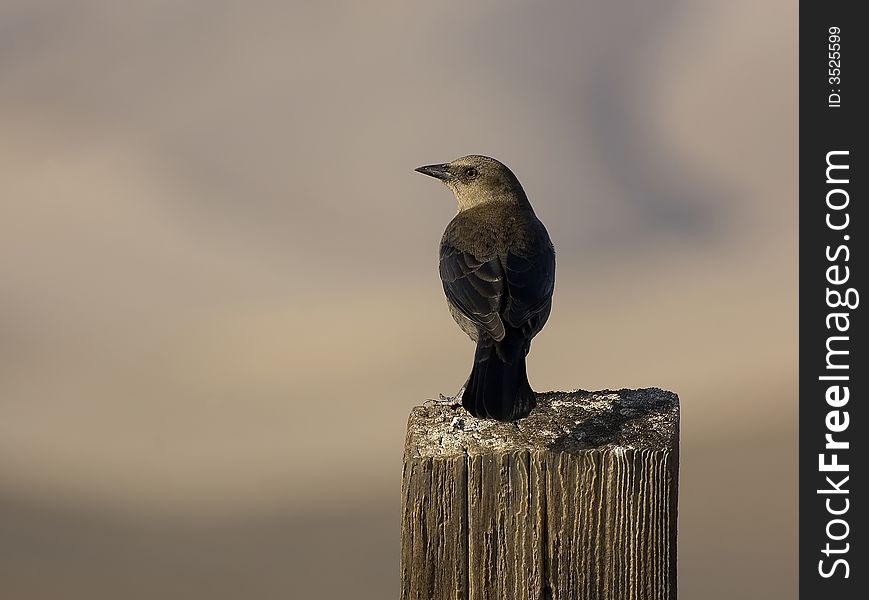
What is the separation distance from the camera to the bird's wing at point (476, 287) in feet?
15.5

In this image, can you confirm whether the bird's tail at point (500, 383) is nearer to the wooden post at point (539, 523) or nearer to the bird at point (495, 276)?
the bird at point (495, 276)

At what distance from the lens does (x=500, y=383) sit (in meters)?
4.12

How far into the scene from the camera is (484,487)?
3.22 meters

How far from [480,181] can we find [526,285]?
132cm

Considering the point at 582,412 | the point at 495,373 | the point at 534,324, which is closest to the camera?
the point at 582,412

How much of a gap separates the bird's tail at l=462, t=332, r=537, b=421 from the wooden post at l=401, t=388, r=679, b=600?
52cm

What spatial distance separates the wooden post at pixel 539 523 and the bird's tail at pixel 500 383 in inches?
20.4

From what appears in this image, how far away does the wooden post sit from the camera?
3176mm

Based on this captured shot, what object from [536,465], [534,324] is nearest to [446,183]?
[534,324]

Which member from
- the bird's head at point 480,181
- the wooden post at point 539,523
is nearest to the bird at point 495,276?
the bird's head at point 480,181

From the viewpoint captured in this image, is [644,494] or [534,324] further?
[534,324]

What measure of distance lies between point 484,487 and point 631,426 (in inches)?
26.6

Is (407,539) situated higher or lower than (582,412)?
lower
